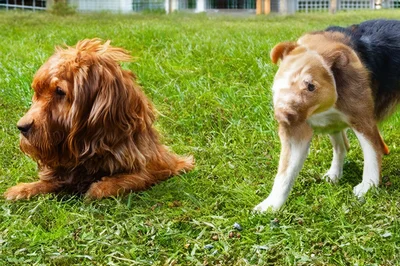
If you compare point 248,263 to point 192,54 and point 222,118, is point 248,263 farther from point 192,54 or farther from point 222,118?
point 192,54

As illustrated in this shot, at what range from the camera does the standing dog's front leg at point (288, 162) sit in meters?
4.00

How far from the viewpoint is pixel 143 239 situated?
368cm

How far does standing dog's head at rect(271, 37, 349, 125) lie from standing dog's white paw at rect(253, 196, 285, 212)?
0.49 metres

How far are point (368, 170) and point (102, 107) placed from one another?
1.71 metres

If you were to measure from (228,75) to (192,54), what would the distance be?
1030 millimetres

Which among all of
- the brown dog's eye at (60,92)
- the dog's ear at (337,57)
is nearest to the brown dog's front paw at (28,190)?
the brown dog's eye at (60,92)

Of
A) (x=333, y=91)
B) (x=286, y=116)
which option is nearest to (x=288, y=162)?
(x=286, y=116)

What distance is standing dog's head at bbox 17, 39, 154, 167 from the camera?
13.2ft

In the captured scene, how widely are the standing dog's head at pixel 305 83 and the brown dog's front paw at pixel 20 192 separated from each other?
168 centimetres

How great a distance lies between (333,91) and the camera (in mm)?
3900

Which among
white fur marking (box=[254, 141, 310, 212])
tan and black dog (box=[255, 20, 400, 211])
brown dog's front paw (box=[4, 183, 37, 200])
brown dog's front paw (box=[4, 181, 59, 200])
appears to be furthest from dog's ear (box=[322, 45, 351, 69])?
brown dog's front paw (box=[4, 183, 37, 200])

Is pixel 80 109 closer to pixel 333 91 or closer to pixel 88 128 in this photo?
pixel 88 128

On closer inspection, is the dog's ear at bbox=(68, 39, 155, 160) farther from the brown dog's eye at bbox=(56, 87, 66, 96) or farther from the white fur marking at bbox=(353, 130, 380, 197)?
the white fur marking at bbox=(353, 130, 380, 197)

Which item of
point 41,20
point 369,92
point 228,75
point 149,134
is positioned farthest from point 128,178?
point 41,20
